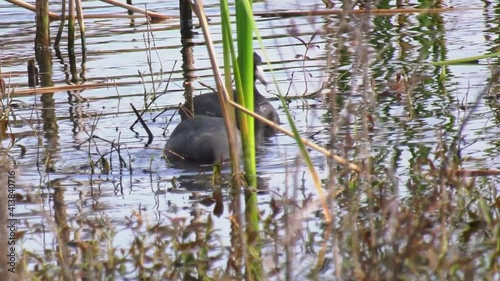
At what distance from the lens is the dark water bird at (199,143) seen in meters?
6.61

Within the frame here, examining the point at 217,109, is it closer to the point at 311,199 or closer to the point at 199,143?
the point at 199,143

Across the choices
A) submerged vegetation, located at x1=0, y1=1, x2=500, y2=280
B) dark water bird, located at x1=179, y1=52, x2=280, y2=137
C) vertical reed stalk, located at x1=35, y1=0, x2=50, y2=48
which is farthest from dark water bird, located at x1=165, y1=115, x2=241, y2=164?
vertical reed stalk, located at x1=35, y1=0, x2=50, y2=48

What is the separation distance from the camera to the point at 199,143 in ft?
21.8

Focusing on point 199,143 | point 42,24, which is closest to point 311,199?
point 199,143

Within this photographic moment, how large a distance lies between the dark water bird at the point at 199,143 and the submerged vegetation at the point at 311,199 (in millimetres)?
150

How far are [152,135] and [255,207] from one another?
7.31ft

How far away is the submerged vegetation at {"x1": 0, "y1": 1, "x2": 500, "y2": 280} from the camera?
3.64 meters

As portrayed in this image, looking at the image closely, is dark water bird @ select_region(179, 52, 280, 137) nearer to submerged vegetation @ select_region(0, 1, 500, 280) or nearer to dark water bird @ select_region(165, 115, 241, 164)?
submerged vegetation @ select_region(0, 1, 500, 280)

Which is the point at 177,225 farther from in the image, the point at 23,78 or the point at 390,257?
the point at 23,78

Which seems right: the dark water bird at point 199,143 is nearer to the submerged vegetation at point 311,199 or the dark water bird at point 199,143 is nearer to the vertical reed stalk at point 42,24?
the submerged vegetation at point 311,199

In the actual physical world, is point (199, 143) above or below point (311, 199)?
below

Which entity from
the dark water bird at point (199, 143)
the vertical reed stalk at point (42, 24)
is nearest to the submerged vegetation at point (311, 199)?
the dark water bird at point (199, 143)

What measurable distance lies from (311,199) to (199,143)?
1996 mm

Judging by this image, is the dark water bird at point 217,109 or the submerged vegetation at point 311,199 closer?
the submerged vegetation at point 311,199
